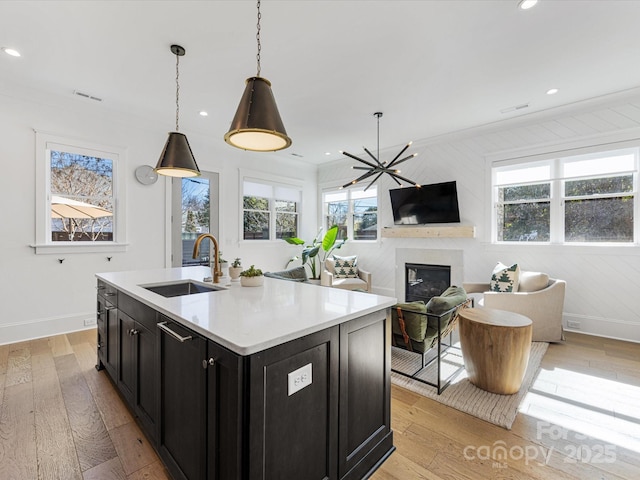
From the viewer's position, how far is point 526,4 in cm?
217

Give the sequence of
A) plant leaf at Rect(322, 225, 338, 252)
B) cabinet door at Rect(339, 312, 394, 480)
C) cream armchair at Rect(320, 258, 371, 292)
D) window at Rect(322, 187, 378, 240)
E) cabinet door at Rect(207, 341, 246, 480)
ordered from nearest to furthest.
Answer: cabinet door at Rect(207, 341, 246, 480), cabinet door at Rect(339, 312, 394, 480), cream armchair at Rect(320, 258, 371, 292), plant leaf at Rect(322, 225, 338, 252), window at Rect(322, 187, 378, 240)

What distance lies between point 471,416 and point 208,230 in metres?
4.73

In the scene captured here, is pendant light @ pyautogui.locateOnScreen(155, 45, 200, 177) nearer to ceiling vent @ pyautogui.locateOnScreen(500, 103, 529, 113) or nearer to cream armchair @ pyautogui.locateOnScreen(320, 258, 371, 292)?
cream armchair @ pyautogui.locateOnScreen(320, 258, 371, 292)

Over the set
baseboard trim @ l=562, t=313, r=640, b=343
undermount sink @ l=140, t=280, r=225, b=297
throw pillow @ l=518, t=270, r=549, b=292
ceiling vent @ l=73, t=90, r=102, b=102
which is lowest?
baseboard trim @ l=562, t=313, r=640, b=343

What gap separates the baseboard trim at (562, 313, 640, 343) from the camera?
11.9 ft

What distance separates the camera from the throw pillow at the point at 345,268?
19.2 feet

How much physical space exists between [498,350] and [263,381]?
2.20 metres

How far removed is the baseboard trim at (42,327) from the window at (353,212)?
4877mm

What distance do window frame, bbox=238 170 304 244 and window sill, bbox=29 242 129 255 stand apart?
2.04 m

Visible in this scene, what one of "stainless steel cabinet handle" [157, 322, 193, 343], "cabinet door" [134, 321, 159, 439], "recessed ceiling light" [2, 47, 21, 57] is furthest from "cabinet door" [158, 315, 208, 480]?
"recessed ceiling light" [2, 47, 21, 57]

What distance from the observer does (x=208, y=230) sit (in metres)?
5.32

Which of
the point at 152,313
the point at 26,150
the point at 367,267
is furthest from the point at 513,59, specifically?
the point at 26,150

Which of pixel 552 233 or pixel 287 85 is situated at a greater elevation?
pixel 287 85

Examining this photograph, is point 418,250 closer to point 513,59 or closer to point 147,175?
point 513,59
